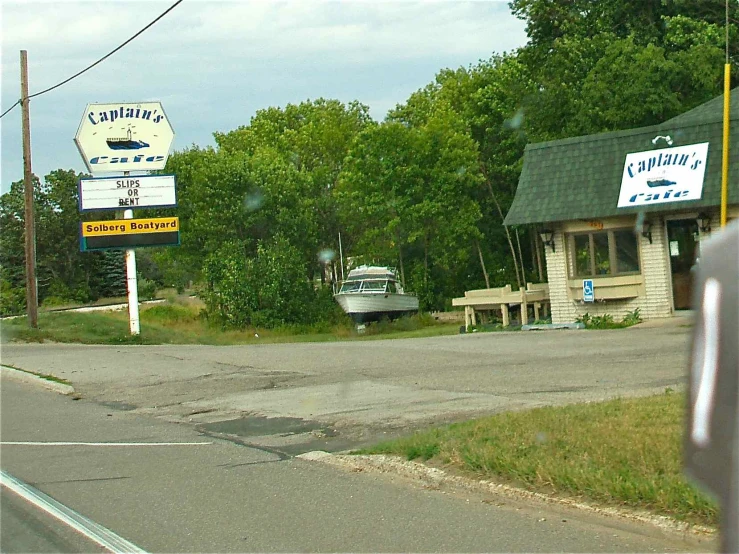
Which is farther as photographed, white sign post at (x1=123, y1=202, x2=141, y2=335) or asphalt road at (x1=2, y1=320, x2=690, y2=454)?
white sign post at (x1=123, y1=202, x2=141, y2=335)

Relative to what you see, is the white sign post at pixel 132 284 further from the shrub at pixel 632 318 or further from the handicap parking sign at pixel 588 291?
the shrub at pixel 632 318

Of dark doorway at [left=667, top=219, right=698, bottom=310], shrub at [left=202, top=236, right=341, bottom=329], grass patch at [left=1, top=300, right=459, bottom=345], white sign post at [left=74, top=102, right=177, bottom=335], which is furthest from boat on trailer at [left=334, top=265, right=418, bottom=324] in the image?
dark doorway at [left=667, top=219, right=698, bottom=310]

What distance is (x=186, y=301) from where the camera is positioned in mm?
56594

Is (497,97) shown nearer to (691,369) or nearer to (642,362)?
(642,362)

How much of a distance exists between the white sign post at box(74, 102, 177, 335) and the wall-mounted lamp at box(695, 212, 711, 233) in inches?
586

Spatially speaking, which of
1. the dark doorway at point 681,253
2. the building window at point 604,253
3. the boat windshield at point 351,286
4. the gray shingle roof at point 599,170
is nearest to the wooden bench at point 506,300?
the building window at point 604,253

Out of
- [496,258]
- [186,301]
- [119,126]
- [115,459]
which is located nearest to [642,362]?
[115,459]

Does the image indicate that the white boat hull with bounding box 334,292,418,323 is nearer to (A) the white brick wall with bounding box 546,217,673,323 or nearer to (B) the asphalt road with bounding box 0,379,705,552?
(A) the white brick wall with bounding box 546,217,673,323

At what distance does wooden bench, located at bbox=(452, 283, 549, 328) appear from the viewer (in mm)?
28109

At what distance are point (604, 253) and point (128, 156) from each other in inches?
570

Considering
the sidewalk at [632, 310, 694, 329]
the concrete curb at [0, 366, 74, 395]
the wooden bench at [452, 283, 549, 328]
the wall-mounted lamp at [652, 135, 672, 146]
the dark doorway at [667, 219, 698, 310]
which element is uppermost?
the wall-mounted lamp at [652, 135, 672, 146]

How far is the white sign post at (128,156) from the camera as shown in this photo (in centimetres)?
2795

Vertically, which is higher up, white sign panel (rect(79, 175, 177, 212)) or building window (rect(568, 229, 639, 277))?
white sign panel (rect(79, 175, 177, 212))

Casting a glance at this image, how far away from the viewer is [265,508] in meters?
7.33
